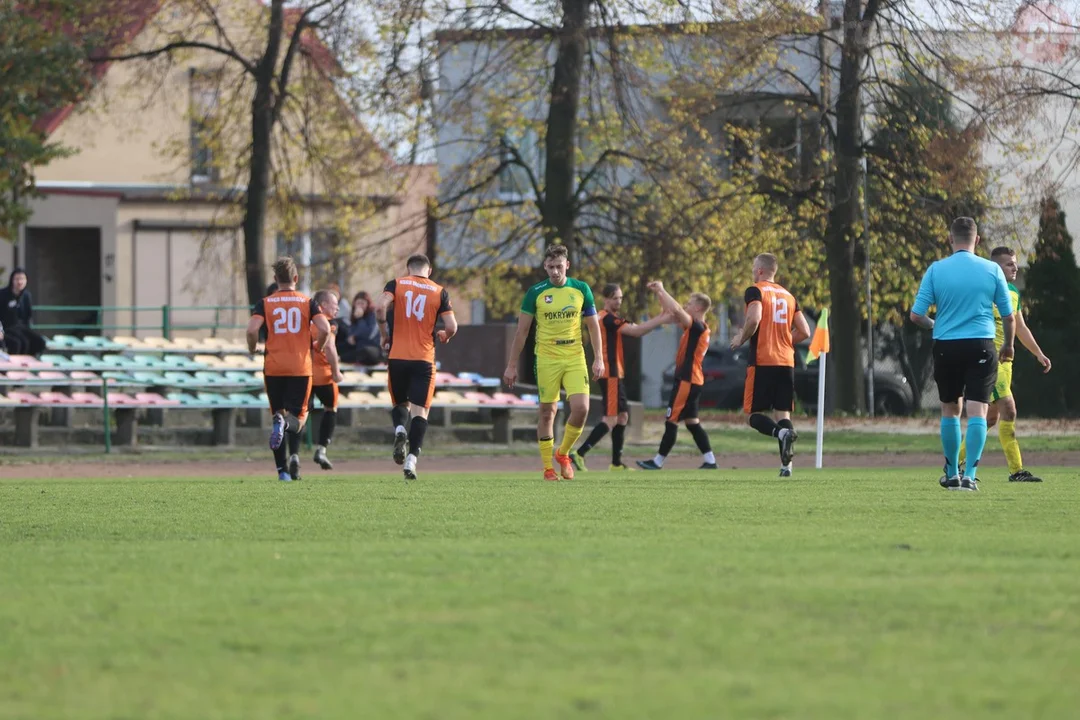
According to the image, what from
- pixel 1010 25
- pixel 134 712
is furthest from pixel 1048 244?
pixel 134 712

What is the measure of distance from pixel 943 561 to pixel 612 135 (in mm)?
25134

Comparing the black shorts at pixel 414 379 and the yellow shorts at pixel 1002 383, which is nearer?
the yellow shorts at pixel 1002 383

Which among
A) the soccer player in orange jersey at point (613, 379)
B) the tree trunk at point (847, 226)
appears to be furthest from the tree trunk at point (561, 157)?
the soccer player in orange jersey at point (613, 379)

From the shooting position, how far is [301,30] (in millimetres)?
29312

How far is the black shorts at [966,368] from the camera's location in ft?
41.8

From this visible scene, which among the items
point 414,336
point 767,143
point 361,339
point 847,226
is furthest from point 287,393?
point 767,143

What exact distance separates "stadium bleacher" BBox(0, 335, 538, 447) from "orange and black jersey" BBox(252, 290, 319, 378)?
7762 mm

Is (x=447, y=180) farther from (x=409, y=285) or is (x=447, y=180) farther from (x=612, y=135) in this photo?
(x=409, y=285)

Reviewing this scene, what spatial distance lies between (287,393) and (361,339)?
1132cm

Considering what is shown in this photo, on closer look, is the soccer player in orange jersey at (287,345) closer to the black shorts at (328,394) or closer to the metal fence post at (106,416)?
the black shorts at (328,394)

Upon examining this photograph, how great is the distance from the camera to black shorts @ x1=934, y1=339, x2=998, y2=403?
1275cm

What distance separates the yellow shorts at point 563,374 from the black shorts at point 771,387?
162 centimetres

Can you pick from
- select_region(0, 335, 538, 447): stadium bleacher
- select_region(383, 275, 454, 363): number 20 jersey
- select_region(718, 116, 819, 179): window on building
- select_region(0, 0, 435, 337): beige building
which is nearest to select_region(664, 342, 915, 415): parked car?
select_region(718, 116, 819, 179): window on building

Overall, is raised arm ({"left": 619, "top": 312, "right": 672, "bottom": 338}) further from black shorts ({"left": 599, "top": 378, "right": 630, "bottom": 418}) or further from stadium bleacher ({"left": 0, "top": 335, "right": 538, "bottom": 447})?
stadium bleacher ({"left": 0, "top": 335, "right": 538, "bottom": 447})
